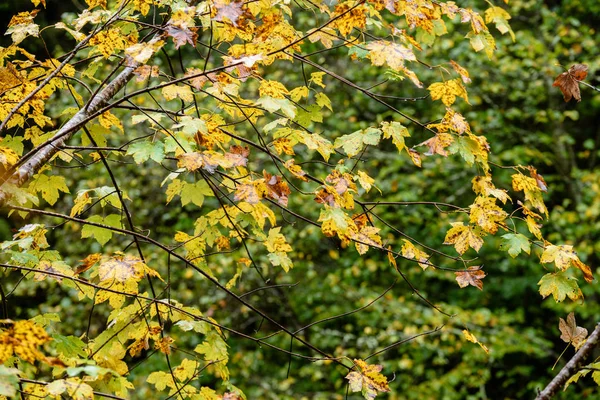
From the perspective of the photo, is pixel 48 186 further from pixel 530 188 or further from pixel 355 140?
pixel 530 188

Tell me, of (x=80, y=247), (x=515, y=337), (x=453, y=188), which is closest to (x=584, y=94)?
Result: (x=453, y=188)

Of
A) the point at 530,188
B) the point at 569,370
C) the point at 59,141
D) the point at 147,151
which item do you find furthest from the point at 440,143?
the point at 59,141

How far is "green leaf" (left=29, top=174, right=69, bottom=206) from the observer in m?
1.87

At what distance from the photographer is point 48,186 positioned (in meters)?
1.90

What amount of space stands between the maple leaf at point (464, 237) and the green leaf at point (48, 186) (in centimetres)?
108

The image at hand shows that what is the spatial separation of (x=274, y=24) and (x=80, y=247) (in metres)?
3.68

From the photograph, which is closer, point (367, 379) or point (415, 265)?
point (367, 379)

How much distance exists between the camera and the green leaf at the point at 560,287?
1.68 metres

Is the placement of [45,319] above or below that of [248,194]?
below

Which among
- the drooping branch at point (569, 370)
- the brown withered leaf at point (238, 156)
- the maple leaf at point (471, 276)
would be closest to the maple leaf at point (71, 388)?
the brown withered leaf at point (238, 156)

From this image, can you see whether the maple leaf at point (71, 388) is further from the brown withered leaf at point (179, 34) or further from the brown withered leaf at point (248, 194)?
the brown withered leaf at point (179, 34)

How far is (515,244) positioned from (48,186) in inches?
50.9

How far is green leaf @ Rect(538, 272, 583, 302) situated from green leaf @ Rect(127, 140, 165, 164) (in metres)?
1.01

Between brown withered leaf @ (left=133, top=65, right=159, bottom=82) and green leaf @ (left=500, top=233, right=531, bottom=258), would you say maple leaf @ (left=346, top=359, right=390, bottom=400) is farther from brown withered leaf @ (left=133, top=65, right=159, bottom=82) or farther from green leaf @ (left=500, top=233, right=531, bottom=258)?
brown withered leaf @ (left=133, top=65, right=159, bottom=82)
